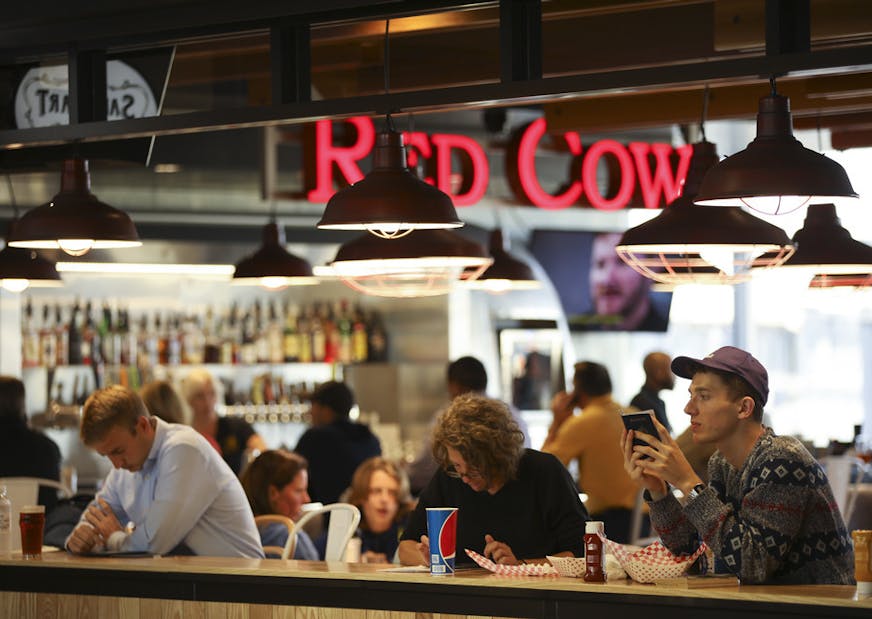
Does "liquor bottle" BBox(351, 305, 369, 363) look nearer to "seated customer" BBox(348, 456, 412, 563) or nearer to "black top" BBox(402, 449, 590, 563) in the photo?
"seated customer" BBox(348, 456, 412, 563)

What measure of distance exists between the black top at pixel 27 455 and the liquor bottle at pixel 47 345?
2.81m

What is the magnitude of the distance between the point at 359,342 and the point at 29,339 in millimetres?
2602

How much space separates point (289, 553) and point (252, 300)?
19.9ft

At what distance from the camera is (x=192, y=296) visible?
11.2 m

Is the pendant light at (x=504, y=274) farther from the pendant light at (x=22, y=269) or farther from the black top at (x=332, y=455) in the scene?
the pendant light at (x=22, y=269)

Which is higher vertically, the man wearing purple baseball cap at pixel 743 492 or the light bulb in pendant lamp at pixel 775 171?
the light bulb in pendant lamp at pixel 775 171

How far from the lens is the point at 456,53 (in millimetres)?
6383

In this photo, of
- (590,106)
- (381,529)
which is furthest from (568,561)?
(590,106)

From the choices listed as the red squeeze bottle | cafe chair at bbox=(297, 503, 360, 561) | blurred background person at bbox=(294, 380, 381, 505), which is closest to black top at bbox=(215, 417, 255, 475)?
blurred background person at bbox=(294, 380, 381, 505)

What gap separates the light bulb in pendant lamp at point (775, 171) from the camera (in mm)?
3816

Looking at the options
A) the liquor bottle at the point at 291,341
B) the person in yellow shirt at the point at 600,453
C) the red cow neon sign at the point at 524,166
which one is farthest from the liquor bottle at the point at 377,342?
the person in yellow shirt at the point at 600,453

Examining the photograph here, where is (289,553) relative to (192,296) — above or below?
below

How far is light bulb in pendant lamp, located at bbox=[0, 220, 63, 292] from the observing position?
6.46m

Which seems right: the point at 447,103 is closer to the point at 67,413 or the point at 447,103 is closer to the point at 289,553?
the point at 289,553
